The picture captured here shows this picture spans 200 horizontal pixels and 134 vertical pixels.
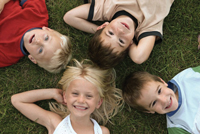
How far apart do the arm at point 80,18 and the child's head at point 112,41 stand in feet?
1.16

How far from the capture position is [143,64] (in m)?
2.75

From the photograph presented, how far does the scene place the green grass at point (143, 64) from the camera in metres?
2.71

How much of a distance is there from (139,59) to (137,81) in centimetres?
28

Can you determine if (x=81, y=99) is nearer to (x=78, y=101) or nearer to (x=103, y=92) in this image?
(x=78, y=101)

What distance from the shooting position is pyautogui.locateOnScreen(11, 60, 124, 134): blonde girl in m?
2.22

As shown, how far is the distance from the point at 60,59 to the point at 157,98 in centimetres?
128

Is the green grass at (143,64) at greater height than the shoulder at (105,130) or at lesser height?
greater

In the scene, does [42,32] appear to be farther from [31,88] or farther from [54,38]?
[31,88]

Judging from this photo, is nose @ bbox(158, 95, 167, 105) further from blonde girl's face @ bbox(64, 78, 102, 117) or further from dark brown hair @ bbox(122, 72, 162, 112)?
blonde girl's face @ bbox(64, 78, 102, 117)

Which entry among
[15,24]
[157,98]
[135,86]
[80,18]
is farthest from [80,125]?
[15,24]

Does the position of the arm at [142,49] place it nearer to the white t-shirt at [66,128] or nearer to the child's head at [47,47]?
the child's head at [47,47]

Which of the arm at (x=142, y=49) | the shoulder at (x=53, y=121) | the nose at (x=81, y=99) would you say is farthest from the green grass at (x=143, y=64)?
the nose at (x=81, y=99)

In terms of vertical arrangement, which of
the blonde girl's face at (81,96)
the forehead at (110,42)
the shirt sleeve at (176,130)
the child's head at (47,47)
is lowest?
the shirt sleeve at (176,130)

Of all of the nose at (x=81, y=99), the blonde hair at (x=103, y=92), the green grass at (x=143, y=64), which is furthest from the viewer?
the green grass at (x=143, y=64)
